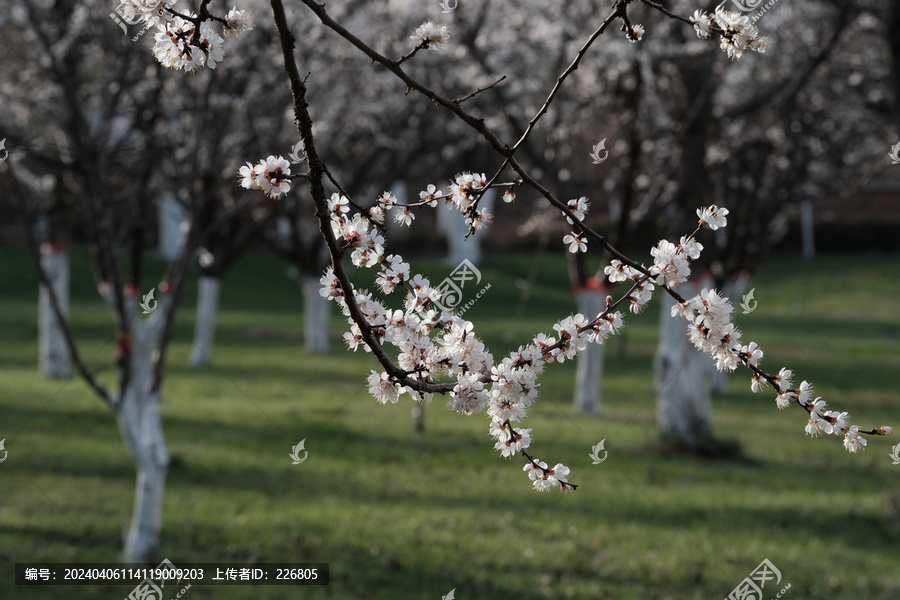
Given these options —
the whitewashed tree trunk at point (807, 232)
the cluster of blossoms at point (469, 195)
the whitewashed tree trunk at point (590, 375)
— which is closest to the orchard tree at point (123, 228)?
the cluster of blossoms at point (469, 195)

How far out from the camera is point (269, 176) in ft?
5.67

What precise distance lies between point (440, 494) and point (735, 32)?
20.2ft

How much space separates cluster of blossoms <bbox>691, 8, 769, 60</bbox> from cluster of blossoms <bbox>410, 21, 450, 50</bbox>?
1.75 feet

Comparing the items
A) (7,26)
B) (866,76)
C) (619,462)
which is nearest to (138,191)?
(7,26)

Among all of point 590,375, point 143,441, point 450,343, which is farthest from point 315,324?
point 450,343

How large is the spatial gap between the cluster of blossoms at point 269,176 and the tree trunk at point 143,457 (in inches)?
172

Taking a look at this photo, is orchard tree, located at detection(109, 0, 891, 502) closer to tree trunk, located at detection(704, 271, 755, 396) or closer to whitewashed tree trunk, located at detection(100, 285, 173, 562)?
whitewashed tree trunk, located at detection(100, 285, 173, 562)

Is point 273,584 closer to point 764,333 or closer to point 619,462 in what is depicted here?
point 619,462

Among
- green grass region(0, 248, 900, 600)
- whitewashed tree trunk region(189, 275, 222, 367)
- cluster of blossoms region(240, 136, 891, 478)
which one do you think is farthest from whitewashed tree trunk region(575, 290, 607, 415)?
cluster of blossoms region(240, 136, 891, 478)

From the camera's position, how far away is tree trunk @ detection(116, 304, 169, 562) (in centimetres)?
560

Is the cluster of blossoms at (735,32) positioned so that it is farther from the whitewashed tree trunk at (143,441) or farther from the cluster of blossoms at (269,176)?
the whitewashed tree trunk at (143,441)

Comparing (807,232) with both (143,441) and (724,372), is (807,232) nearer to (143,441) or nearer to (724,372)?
(724,372)

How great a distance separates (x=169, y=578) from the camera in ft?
17.6

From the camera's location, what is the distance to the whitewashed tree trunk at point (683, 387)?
370 inches
